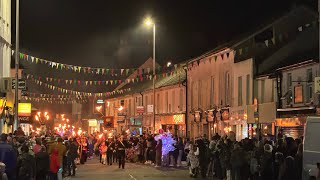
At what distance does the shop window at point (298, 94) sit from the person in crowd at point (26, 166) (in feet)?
62.1

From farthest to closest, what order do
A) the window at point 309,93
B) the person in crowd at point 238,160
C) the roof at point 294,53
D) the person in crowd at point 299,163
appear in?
the roof at point 294,53 → the window at point 309,93 → the person in crowd at point 238,160 → the person in crowd at point 299,163

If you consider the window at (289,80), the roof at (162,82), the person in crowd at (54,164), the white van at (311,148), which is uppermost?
the roof at (162,82)

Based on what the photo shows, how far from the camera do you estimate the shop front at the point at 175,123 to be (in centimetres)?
5676

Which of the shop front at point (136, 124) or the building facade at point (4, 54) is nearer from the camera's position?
the building facade at point (4, 54)

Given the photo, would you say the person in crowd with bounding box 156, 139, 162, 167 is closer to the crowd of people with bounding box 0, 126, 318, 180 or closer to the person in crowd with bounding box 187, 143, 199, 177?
the crowd of people with bounding box 0, 126, 318, 180

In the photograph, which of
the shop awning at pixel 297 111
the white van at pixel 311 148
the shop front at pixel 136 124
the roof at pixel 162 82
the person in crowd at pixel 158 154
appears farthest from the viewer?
the shop front at pixel 136 124

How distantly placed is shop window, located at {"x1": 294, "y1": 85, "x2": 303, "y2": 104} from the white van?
54.1ft

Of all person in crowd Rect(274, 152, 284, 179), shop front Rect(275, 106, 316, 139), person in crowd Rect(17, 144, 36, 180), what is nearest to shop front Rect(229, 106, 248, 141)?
shop front Rect(275, 106, 316, 139)

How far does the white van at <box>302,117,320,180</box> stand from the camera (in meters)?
16.4

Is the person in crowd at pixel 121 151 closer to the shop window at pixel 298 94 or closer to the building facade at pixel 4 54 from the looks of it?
the building facade at pixel 4 54

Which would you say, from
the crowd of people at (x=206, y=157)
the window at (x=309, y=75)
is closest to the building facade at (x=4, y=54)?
the crowd of people at (x=206, y=157)

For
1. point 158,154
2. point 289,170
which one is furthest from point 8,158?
point 158,154

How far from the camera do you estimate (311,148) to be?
16516mm

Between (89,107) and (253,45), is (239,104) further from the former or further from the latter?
(89,107)
